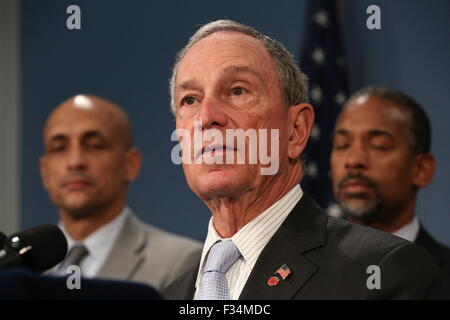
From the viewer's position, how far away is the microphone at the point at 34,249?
1433mm

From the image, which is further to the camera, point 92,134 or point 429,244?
point 92,134

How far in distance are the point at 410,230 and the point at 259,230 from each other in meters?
0.71

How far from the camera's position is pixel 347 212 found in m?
2.38

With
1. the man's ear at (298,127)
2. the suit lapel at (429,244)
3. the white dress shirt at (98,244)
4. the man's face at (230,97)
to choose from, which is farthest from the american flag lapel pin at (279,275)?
the white dress shirt at (98,244)

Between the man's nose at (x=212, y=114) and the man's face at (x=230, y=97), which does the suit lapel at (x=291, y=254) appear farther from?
the man's nose at (x=212, y=114)

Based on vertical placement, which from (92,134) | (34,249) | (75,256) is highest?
(92,134)

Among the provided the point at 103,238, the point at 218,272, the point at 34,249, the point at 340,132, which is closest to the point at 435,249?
the point at 340,132

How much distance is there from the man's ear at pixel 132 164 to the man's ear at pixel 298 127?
801mm

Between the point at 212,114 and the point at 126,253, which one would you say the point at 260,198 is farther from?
the point at 126,253

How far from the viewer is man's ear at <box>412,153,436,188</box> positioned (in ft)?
7.68

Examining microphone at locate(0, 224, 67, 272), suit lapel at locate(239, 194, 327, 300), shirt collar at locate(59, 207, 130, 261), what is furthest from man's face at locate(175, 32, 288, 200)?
shirt collar at locate(59, 207, 130, 261)

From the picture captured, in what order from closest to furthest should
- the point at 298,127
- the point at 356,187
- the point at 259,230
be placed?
the point at 259,230 < the point at 298,127 < the point at 356,187

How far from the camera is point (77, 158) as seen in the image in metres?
2.67
